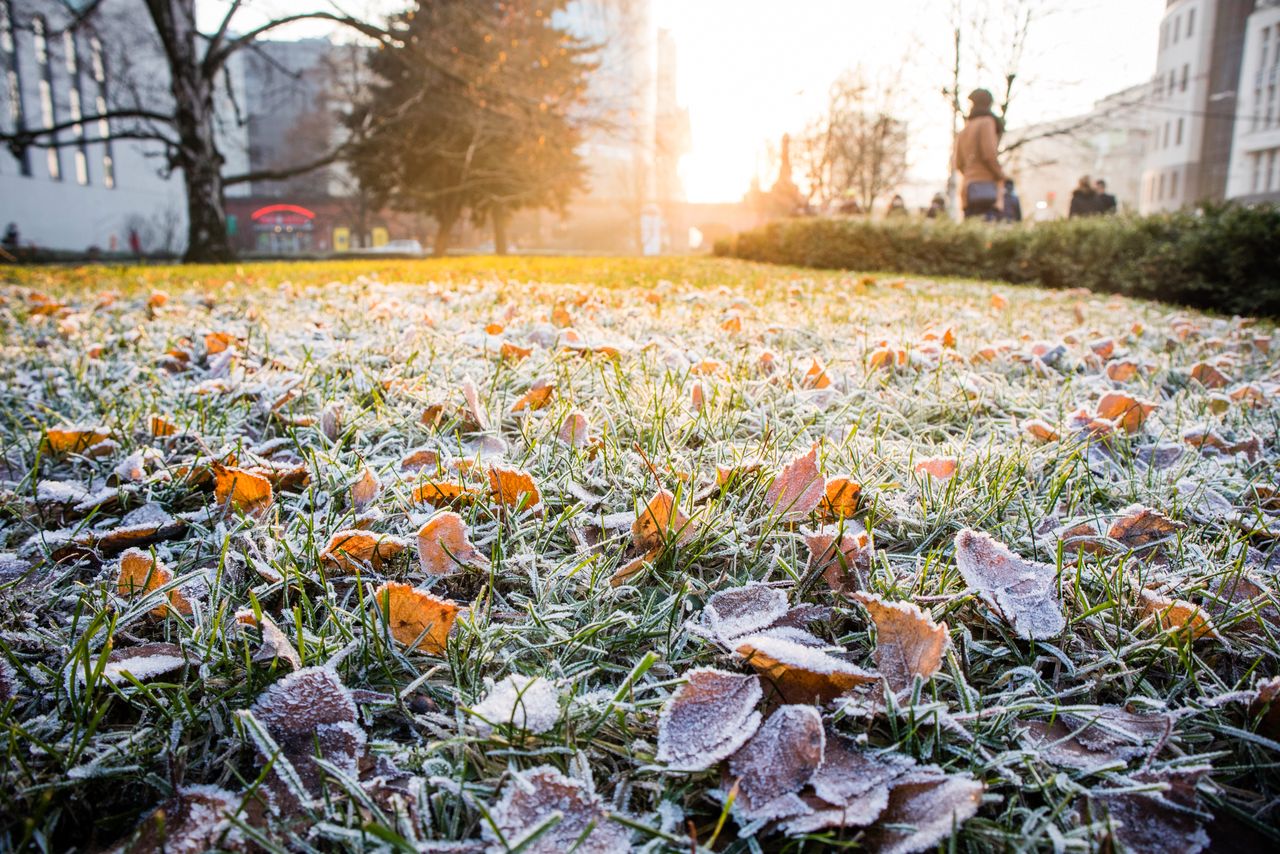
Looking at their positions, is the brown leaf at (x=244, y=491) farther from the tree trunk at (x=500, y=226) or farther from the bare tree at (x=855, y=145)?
the bare tree at (x=855, y=145)

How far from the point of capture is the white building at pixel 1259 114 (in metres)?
38.6

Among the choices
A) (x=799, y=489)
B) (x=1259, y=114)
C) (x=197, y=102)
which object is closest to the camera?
(x=799, y=489)

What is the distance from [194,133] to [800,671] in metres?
16.0

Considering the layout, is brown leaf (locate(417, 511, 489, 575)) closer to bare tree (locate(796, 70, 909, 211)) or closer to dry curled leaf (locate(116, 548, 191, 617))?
dry curled leaf (locate(116, 548, 191, 617))

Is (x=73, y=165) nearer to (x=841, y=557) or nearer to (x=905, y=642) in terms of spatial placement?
(x=841, y=557)

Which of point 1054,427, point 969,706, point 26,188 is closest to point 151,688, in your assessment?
point 969,706

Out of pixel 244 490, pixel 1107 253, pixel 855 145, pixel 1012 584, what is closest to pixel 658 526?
pixel 1012 584

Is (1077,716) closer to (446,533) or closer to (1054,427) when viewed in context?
(446,533)

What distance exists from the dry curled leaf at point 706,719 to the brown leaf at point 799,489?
1.44 ft

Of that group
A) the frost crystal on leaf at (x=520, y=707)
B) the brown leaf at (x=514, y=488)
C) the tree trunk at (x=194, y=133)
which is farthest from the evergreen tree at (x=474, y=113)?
the frost crystal on leaf at (x=520, y=707)

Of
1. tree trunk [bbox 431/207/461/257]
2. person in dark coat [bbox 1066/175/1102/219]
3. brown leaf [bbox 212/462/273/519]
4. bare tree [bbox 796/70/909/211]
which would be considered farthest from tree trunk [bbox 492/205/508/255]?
brown leaf [bbox 212/462/273/519]

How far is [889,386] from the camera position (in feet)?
6.81

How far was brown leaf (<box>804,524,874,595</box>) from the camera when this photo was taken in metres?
1.01

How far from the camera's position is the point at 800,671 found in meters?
0.76
